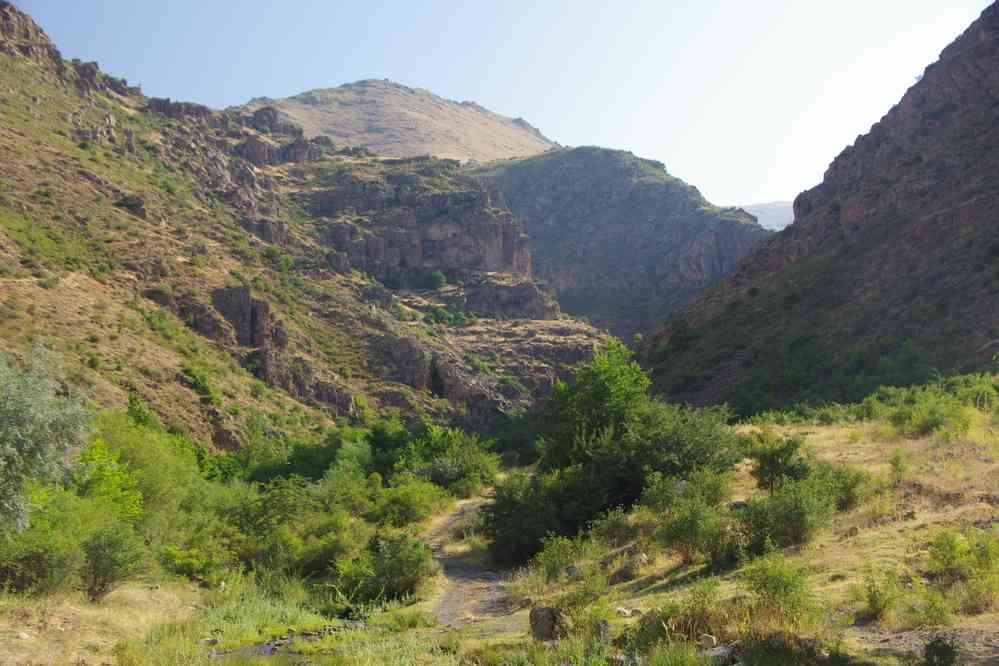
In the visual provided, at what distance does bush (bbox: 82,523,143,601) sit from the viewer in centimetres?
1396

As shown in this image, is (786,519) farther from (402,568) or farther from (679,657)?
(402,568)

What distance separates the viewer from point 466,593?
15258mm

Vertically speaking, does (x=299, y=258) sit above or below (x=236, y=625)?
above

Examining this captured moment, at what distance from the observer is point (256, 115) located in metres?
116

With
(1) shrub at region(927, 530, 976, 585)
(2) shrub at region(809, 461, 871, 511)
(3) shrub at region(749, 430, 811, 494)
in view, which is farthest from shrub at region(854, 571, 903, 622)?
(3) shrub at region(749, 430, 811, 494)

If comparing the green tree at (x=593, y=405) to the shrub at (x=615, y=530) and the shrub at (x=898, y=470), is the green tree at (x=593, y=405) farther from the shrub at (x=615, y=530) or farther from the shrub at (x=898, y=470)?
the shrub at (x=898, y=470)

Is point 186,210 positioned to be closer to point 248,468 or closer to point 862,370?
point 248,468

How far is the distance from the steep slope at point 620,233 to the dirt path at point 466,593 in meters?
81.0

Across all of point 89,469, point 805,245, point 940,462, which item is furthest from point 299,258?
point 940,462

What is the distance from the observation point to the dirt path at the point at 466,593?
497 inches

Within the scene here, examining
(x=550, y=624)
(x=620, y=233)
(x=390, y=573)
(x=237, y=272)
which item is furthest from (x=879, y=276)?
(x=620, y=233)

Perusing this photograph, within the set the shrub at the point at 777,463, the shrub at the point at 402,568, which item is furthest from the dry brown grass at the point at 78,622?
the shrub at the point at 777,463

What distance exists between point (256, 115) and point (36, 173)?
67.4 meters

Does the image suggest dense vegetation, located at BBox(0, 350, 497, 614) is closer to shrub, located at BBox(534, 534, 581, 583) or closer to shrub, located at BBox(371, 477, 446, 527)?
shrub, located at BBox(371, 477, 446, 527)
